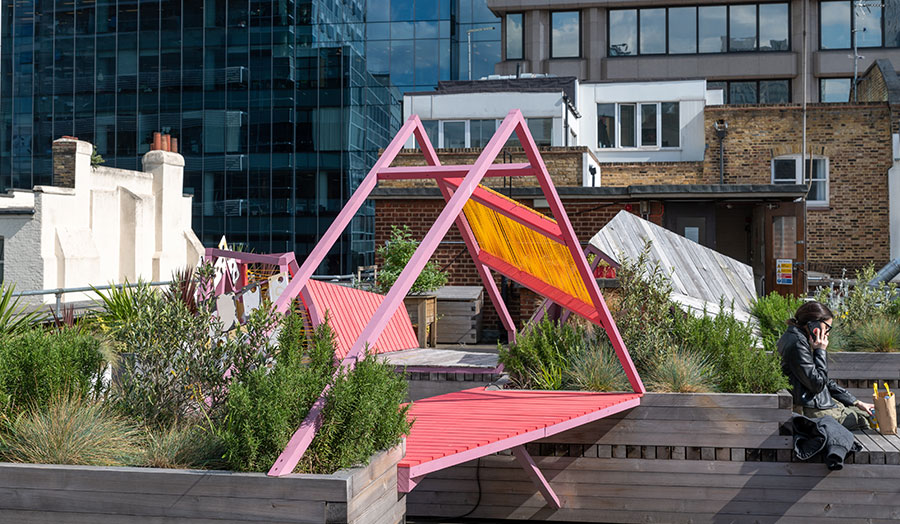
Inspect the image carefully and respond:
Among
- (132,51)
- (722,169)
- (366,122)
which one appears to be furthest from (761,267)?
(132,51)

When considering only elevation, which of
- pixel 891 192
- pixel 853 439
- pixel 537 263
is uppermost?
Result: pixel 891 192

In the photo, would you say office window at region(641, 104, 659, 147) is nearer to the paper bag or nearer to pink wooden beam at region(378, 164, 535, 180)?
the paper bag

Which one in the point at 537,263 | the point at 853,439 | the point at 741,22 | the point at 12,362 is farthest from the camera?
the point at 741,22

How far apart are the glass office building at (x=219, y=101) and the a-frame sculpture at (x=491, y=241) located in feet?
118

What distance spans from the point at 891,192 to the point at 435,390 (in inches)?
913

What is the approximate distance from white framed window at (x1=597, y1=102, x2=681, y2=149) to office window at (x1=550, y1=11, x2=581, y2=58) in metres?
12.1

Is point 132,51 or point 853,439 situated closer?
point 853,439

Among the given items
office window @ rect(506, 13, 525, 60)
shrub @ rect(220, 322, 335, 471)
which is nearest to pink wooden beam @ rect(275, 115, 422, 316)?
shrub @ rect(220, 322, 335, 471)

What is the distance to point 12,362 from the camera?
18.0 feet

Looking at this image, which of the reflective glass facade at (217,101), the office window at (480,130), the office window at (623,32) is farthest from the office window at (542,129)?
the reflective glass facade at (217,101)

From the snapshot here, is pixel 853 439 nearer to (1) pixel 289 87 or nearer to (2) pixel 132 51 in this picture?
(1) pixel 289 87

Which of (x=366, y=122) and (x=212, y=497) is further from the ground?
(x=366, y=122)

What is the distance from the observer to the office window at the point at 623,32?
40.9 m

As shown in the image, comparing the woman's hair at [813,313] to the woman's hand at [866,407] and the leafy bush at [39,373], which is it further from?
the leafy bush at [39,373]
